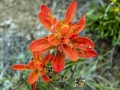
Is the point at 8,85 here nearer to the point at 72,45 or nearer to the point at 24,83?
the point at 24,83

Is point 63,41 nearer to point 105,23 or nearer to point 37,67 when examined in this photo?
point 37,67

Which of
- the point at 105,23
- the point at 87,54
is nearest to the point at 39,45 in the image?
the point at 87,54

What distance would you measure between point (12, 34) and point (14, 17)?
12 cm

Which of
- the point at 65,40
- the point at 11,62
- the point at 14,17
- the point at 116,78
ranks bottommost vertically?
the point at 116,78

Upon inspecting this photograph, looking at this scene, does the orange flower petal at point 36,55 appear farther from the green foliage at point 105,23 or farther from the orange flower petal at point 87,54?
the green foliage at point 105,23

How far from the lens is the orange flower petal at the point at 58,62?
119 cm

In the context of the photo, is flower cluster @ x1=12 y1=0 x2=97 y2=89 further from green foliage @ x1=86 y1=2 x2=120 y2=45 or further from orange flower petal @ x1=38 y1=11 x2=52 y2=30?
green foliage @ x1=86 y1=2 x2=120 y2=45

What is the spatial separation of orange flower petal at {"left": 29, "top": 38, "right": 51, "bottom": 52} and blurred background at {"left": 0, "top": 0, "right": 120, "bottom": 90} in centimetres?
51

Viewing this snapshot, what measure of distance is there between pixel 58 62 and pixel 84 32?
74 centimetres

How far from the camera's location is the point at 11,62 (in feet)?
5.82

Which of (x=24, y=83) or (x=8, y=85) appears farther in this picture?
(x=8, y=85)

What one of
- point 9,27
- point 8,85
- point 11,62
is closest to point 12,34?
point 9,27

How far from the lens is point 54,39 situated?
118 cm

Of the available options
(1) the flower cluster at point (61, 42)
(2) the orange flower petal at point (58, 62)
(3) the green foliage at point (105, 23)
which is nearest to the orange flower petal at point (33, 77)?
(1) the flower cluster at point (61, 42)
